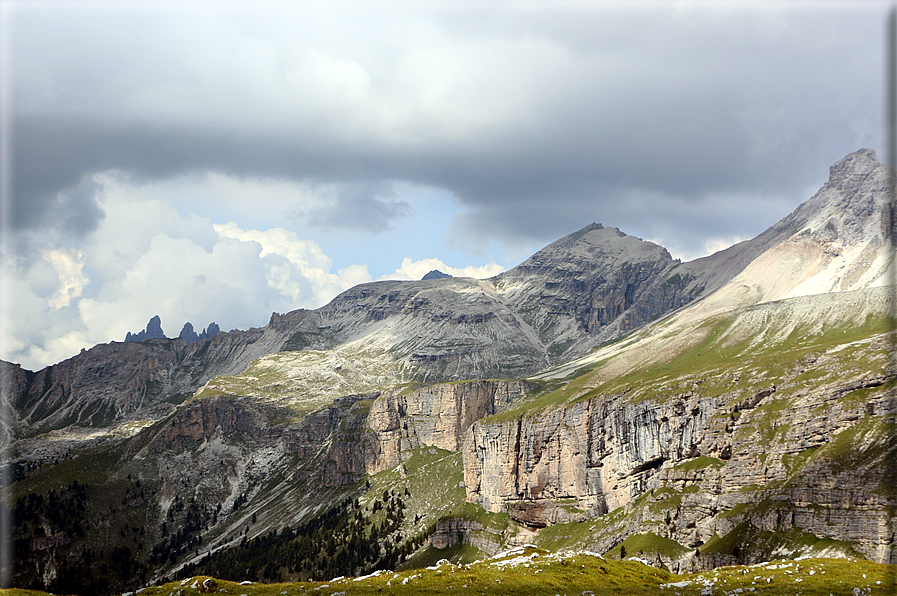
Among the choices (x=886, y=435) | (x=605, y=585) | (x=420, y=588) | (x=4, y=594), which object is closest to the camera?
(x=4, y=594)

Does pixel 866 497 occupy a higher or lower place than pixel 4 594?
lower

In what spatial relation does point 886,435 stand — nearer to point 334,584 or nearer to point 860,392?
point 860,392

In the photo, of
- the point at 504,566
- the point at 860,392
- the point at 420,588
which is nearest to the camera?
the point at 420,588

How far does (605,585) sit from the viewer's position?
72.9m

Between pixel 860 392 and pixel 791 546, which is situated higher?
pixel 860 392

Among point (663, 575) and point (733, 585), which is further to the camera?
point (663, 575)

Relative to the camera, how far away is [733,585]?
244 ft

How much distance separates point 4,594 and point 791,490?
179389mm

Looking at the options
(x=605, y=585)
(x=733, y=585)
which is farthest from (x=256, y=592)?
(x=733, y=585)

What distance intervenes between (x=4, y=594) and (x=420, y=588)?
1445 inches

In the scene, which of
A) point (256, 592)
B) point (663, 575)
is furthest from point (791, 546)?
point (256, 592)

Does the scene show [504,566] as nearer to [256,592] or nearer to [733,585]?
[733,585]

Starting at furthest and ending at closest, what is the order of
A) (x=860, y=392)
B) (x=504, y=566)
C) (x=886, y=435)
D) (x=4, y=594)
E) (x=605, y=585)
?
(x=860, y=392), (x=886, y=435), (x=504, y=566), (x=605, y=585), (x=4, y=594)

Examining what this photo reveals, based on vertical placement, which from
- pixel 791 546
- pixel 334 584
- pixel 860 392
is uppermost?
pixel 860 392
